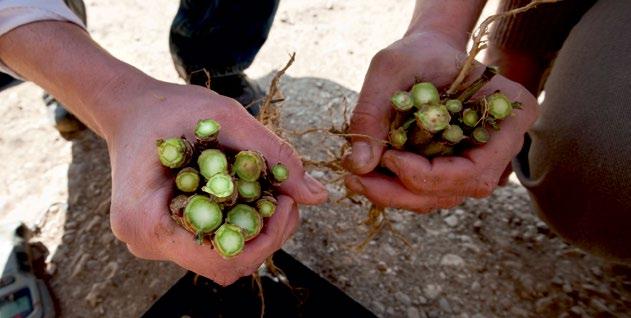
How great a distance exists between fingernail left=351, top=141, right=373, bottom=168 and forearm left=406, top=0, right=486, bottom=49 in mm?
468

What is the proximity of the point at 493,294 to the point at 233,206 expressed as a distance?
1068 millimetres

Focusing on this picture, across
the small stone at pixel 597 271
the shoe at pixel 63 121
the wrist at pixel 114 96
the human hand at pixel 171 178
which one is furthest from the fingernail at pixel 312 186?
the shoe at pixel 63 121

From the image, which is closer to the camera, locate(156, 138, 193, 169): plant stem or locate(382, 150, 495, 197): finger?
locate(156, 138, 193, 169): plant stem

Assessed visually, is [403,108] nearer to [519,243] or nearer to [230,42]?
[519,243]

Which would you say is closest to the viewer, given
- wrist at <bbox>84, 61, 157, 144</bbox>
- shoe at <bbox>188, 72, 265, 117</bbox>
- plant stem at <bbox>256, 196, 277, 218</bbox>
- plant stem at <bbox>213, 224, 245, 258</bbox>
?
plant stem at <bbox>213, 224, 245, 258</bbox>

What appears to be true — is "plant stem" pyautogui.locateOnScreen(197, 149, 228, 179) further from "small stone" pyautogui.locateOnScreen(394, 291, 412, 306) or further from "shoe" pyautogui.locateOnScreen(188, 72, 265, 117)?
"shoe" pyautogui.locateOnScreen(188, 72, 265, 117)

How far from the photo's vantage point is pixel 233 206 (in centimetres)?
101

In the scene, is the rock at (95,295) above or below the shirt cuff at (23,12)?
below

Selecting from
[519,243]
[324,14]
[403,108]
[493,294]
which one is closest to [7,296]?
[403,108]

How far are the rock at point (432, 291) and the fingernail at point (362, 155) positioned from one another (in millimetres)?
623

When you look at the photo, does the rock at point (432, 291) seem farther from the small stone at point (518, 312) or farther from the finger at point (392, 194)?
the finger at point (392, 194)

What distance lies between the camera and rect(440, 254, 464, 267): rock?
178 centimetres

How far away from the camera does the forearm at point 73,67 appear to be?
47.4 inches

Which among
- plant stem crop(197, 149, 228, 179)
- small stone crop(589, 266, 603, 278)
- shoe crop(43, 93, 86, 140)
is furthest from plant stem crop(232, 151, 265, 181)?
shoe crop(43, 93, 86, 140)
